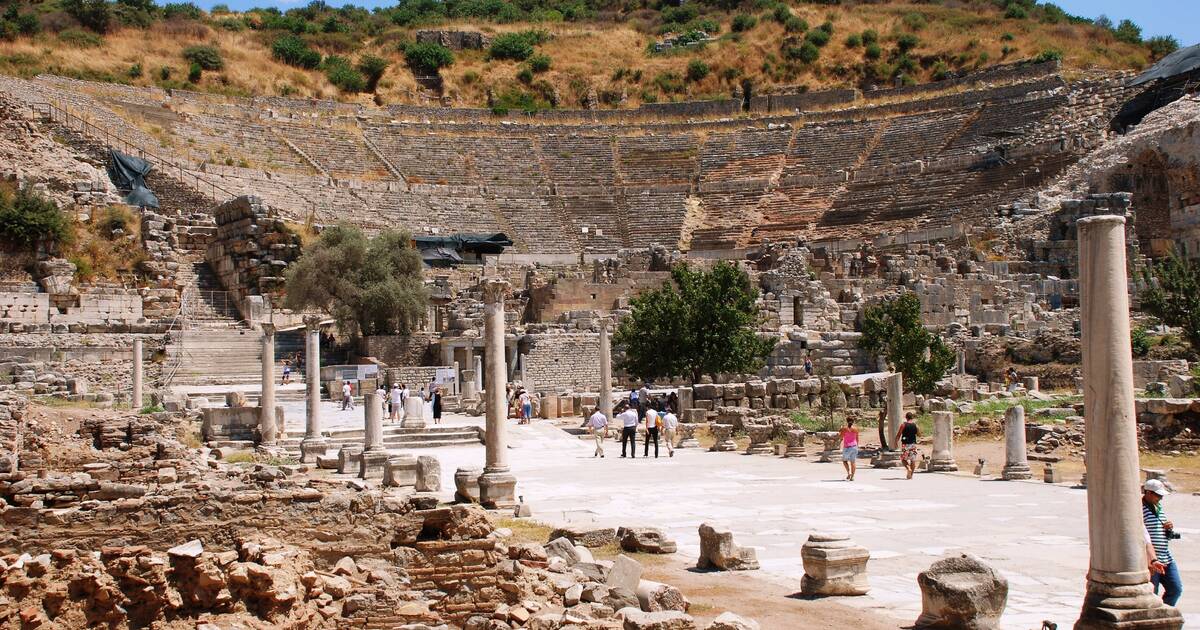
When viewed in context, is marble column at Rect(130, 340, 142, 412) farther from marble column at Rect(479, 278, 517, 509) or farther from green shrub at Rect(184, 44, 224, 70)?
green shrub at Rect(184, 44, 224, 70)

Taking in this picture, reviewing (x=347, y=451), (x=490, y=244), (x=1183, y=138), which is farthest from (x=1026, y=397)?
(x=490, y=244)

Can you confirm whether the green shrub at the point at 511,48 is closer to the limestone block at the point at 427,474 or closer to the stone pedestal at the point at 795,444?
the stone pedestal at the point at 795,444

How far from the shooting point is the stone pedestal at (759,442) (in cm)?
2227

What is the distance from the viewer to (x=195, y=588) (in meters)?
8.30

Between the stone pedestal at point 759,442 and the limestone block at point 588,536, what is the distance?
11.5 m

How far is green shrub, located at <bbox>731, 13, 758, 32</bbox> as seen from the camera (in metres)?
86.6

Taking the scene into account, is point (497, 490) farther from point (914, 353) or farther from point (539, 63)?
point (539, 63)

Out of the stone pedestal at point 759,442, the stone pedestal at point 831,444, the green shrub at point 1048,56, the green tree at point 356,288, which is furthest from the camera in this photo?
the green shrub at point 1048,56

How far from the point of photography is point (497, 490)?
14.3m

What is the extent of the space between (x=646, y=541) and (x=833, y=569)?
2.42 meters

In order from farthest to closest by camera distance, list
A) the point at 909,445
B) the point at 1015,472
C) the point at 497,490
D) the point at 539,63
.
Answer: the point at 539,63, the point at 909,445, the point at 1015,472, the point at 497,490

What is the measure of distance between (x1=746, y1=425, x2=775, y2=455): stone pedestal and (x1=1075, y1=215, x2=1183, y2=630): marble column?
15.1 m

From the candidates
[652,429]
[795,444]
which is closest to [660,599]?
[652,429]

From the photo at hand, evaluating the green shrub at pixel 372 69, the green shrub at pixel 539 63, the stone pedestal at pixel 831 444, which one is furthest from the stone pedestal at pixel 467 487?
the green shrub at pixel 539 63
